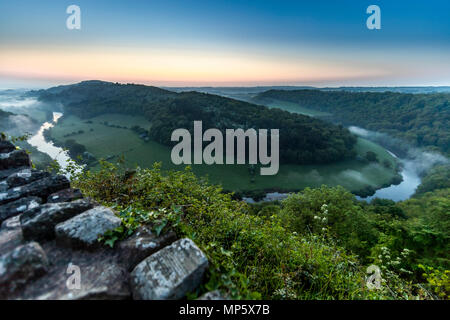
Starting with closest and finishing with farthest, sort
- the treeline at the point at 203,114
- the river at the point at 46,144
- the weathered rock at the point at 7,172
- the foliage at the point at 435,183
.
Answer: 1. the weathered rock at the point at 7,172
2. the river at the point at 46,144
3. the foliage at the point at 435,183
4. the treeline at the point at 203,114

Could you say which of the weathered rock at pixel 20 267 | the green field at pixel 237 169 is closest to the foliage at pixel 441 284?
the weathered rock at pixel 20 267

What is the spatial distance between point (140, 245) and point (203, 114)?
340 ft

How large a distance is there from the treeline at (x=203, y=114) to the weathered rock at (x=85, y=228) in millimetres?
84506

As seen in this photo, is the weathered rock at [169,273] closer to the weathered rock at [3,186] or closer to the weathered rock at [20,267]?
the weathered rock at [20,267]

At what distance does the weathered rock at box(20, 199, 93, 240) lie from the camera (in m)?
2.12

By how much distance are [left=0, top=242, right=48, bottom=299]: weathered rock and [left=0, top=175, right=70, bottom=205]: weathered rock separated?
5.41 ft

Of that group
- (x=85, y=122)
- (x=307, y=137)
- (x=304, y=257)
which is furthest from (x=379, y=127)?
(x=85, y=122)

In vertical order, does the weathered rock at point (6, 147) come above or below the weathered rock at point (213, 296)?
above

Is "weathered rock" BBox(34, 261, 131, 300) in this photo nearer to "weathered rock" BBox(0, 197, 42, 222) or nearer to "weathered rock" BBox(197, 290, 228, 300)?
"weathered rock" BBox(197, 290, 228, 300)

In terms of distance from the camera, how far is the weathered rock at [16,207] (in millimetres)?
2561

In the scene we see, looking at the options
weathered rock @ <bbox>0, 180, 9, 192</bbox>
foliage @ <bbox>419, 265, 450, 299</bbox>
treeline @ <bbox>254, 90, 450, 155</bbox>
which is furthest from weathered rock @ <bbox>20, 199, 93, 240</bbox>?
treeline @ <bbox>254, 90, 450, 155</bbox>

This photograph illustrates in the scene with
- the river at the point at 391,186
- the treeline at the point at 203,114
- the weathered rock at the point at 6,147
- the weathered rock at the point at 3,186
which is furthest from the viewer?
the treeline at the point at 203,114

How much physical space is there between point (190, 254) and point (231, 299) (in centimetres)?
50
